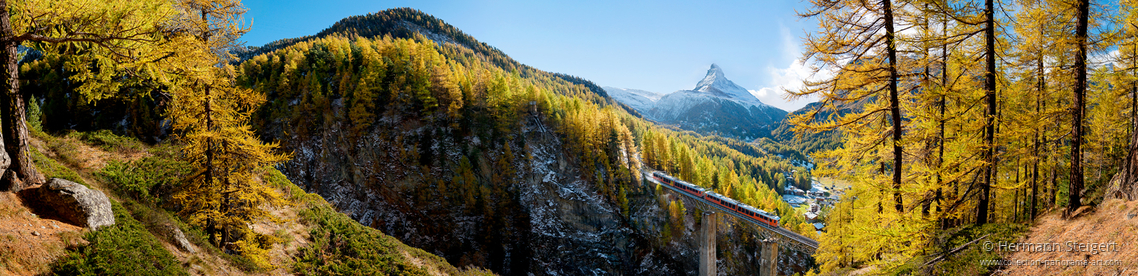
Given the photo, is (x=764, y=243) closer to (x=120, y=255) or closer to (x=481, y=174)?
(x=481, y=174)

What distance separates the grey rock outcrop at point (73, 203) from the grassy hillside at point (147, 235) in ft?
0.69

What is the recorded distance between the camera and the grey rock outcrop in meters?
7.51

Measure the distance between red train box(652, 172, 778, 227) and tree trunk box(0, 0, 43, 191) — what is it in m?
44.3

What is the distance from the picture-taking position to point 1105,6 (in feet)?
26.0

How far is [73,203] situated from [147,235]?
1.72 m

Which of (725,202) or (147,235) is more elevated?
(147,235)

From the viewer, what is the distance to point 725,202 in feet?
140

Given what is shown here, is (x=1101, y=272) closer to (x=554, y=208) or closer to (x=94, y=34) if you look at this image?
(x=94, y=34)

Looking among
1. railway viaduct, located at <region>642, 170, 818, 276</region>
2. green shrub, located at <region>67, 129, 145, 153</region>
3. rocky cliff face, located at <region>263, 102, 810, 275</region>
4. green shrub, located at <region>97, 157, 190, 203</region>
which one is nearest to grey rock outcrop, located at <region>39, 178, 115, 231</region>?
green shrub, located at <region>97, 157, 190, 203</region>

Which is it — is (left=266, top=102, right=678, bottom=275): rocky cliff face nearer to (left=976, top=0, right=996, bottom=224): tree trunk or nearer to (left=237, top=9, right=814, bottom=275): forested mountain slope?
A: (left=237, top=9, right=814, bottom=275): forested mountain slope

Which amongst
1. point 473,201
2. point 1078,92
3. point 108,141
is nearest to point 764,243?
point 1078,92

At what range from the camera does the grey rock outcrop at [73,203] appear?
296 inches

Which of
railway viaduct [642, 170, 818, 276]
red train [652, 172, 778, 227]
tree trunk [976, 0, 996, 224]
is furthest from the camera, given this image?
red train [652, 172, 778, 227]

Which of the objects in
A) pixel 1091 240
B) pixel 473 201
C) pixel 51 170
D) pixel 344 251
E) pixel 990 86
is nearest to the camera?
pixel 1091 240
